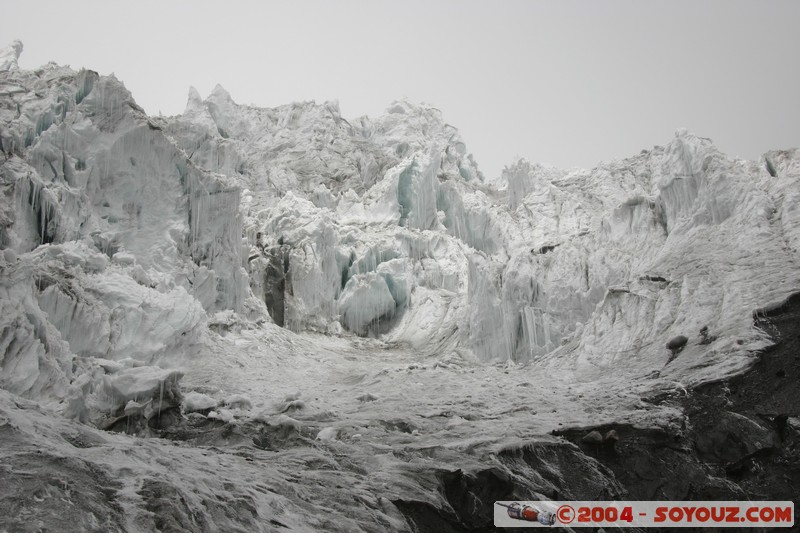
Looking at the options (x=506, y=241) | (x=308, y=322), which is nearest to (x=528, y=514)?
(x=308, y=322)

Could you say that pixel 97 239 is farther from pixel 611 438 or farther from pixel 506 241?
pixel 506 241

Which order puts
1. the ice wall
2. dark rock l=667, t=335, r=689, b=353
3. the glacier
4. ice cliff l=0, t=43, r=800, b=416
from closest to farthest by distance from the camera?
the glacier < the ice wall < dark rock l=667, t=335, r=689, b=353 < ice cliff l=0, t=43, r=800, b=416

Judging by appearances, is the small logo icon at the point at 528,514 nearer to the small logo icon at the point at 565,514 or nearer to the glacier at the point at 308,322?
the small logo icon at the point at 565,514

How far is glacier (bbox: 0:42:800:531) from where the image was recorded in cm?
855

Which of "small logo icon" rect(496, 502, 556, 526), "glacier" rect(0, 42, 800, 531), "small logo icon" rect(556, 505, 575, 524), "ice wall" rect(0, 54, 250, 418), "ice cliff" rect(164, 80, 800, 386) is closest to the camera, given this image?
"glacier" rect(0, 42, 800, 531)

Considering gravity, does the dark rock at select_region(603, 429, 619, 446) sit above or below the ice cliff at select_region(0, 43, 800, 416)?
below

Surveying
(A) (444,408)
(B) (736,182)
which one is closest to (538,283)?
(B) (736,182)

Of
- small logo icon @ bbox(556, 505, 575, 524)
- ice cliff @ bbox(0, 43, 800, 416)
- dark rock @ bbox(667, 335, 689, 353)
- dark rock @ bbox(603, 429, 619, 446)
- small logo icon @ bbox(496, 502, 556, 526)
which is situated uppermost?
ice cliff @ bbox(0, 43, 800, 416)

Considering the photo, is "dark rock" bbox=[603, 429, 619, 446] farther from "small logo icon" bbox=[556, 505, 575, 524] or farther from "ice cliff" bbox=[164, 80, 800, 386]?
"ice cliff" bbox=[164, 80, 800, 386]

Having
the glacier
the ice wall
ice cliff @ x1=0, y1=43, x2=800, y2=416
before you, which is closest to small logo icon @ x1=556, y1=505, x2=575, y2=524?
the glacier

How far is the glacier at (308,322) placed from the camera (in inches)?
336

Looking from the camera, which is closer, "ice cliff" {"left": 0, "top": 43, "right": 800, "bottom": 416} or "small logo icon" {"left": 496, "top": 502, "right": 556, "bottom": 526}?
"small logo icon" {"left": 496, "top": 502, "right": 556, "bottom": 526}

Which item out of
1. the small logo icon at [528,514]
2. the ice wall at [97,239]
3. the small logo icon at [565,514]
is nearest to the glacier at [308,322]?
the ice wall at [97,239]

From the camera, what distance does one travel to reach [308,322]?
2783cm
